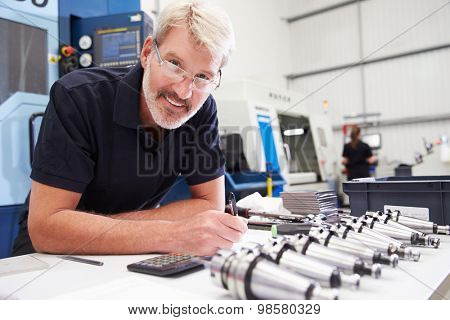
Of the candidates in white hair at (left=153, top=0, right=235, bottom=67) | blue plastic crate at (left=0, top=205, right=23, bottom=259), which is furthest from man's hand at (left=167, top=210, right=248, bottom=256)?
blue plastic crate at (left=0, top=205, right=23, bottom=259)

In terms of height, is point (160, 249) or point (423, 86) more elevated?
point (423, 86)

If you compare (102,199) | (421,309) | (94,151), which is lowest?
(421,309)

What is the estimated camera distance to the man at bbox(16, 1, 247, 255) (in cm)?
82

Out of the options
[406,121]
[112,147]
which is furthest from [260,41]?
[112,147]

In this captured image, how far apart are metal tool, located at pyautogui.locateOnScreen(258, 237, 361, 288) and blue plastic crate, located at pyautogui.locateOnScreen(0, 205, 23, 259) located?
165cm

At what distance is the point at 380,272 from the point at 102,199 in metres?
0.86

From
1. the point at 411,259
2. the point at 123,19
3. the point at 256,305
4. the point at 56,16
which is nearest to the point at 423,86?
the point at 123,19

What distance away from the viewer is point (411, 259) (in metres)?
0.71

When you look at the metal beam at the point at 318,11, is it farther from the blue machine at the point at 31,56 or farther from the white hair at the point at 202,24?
the white hair at the point at 202,24

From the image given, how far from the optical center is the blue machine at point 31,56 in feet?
5.85

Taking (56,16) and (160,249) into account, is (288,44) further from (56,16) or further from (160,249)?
(160,249)

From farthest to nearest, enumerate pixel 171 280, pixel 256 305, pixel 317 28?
pixel 317 28, pixel 171 280, pixel 256 305

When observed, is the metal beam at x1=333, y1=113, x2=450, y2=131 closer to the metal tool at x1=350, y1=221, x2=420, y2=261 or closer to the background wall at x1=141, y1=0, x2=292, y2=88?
the background wall at x1=141, y1=0, x2=292, y2=88

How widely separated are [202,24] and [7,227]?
1.49m
